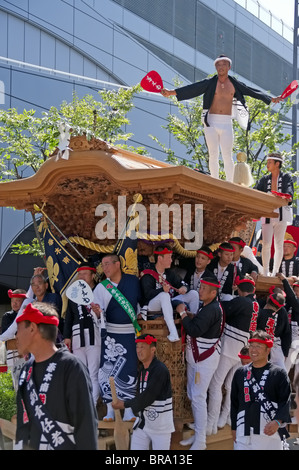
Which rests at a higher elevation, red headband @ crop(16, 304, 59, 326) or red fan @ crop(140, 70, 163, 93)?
red fan @ crop(140, 70, 163, 93)

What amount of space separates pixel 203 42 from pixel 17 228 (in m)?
14.4

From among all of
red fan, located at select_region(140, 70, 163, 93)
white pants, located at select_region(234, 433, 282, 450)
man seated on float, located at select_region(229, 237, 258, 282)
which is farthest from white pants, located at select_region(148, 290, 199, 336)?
red fan, located at select_region(140, 70, 163, 93)

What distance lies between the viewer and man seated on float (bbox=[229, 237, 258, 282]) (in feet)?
26.1

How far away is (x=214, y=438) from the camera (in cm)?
687

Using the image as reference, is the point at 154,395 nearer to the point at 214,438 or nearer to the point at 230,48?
the point at 214,438

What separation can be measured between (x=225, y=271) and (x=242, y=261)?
2.05 ft

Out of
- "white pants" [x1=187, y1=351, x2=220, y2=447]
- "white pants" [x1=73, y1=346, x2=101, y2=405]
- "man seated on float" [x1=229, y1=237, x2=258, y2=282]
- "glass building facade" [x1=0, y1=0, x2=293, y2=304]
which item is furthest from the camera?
"glass building facade" [x1=0, y1=0, x2=293, y2=304]

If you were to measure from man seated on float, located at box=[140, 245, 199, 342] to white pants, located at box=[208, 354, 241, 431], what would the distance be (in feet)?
2.10

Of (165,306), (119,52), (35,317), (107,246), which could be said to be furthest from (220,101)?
(119,52)

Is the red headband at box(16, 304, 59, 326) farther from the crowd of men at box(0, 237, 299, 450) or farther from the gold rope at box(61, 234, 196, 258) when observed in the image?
the gold rope at box(61, 234, 196, 258)

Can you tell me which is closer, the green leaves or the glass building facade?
the green leaves

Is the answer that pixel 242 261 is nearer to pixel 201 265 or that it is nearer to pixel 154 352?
pixel 201 265

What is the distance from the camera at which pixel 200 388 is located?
21.9ft

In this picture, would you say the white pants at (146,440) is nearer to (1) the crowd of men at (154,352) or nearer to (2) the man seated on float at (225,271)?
(1) the crowd of men at (154,352)
